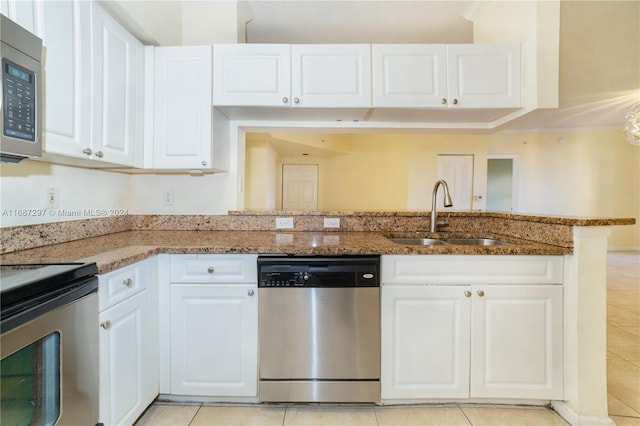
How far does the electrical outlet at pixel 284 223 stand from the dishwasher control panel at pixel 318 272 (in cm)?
66

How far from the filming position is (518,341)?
1.49 metres

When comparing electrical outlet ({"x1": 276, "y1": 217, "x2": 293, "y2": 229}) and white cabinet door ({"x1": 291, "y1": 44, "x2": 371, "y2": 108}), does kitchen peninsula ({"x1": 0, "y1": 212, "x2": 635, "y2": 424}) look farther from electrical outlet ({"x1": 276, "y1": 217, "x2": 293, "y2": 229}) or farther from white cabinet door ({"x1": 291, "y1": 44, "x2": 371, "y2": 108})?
white cabinet door ({"x1": 291, "y1": 44, "x2": 371, "y2": 108})

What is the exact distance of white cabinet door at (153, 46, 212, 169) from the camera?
1.77 metres

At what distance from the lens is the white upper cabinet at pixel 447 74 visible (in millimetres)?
1779

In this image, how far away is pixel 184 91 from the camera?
5.82 ft

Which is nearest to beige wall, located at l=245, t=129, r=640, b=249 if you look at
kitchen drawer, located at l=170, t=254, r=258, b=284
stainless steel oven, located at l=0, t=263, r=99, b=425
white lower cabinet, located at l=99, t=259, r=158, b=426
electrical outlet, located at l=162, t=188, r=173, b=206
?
electrical outlet, located at l=162, t=188, r=173, b=206

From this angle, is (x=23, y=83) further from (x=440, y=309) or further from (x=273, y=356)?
(x=440, y=309)

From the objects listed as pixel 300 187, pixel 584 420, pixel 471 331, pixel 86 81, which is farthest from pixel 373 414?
pixel 300 187

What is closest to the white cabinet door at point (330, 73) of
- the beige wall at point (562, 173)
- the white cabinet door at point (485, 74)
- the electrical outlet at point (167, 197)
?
the white cabinet door at point (485, 74)

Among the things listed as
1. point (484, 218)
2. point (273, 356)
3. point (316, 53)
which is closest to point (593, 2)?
point (484, 218)

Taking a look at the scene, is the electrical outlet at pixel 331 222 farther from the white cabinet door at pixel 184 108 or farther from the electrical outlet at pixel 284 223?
the white cabinet door at pixel 184 108

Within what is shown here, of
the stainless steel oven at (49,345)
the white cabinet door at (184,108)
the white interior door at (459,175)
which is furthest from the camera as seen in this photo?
the white interior door at (459,175)

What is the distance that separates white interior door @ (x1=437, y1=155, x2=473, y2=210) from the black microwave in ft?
17.1

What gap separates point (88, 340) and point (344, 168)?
6043 millimetres
